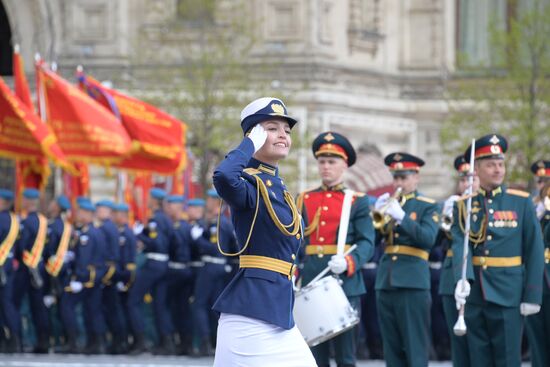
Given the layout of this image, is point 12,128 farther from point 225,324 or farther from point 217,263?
point 225,324

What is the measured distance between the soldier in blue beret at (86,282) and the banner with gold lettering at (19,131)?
0.92 m

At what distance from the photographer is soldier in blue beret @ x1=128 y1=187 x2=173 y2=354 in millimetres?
19531

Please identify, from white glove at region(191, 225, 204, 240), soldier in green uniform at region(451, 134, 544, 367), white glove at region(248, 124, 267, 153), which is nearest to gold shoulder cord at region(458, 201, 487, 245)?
soldier in green uniform at region(451, 134, 544, 367)

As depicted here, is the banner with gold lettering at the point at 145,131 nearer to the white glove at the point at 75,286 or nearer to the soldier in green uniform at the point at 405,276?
the white glove at the point at 75,286

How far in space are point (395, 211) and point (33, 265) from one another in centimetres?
739

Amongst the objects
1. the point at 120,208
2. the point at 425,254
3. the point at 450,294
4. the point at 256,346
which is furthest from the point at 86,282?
the point at 256,346

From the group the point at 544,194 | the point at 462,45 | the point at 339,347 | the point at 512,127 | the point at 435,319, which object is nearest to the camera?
the point at 339,347

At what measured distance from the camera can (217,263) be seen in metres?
19.2

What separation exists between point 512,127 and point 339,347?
1386 cm

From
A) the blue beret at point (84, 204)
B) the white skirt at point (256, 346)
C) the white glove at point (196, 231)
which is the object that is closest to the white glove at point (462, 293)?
the white skirt at point (256, 346)

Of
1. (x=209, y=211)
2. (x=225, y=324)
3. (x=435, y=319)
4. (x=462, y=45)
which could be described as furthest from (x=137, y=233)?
(x=462, y=45)

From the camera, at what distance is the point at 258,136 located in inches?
370

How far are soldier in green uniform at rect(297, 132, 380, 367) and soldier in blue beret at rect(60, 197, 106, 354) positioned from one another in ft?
23.0

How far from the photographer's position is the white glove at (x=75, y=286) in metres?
19.4
